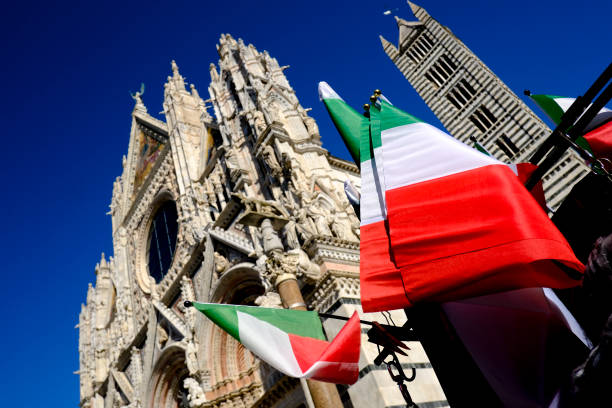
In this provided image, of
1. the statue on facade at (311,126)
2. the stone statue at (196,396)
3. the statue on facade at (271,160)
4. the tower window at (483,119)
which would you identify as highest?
the tower window at (483,119)

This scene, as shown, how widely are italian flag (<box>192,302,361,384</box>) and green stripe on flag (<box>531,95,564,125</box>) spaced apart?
8.08ft

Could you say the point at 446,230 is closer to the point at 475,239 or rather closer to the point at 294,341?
the point at 475,239

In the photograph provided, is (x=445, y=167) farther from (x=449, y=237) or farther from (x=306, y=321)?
(x=306, y=321)

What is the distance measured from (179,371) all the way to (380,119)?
11762 millimetres

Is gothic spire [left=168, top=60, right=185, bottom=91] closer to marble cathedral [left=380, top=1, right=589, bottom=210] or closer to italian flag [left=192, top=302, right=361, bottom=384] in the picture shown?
marble cathedral [left=380, top=1, right=589, bottom=210]

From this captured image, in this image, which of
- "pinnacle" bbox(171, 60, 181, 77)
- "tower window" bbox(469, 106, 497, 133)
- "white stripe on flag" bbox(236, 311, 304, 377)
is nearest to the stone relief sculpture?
"white stripe on flag" bbox(236, 311, 304, 377)

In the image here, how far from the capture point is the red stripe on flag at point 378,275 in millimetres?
2720

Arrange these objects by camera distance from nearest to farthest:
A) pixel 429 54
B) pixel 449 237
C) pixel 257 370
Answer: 1. pixel 449 237
2. pixel 257 370
3. pixel 429 54

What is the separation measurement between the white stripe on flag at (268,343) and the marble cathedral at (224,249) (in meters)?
3.04

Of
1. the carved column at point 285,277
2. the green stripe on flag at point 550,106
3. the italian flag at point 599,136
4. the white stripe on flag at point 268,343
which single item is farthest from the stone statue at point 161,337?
the italian flag at point 599,136

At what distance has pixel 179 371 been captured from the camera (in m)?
13.1

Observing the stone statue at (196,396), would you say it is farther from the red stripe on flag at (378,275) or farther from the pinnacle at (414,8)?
the pinnacle at (414,8)

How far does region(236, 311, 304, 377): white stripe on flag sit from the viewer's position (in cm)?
367

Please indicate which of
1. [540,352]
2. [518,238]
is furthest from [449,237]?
[540,352]
